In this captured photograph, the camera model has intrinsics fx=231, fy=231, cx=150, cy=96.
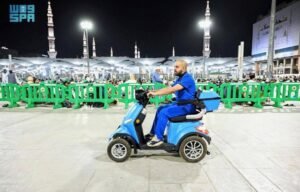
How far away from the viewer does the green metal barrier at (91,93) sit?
9430 mm

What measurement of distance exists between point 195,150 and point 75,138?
2.85 meters

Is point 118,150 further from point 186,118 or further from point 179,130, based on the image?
point 186,118

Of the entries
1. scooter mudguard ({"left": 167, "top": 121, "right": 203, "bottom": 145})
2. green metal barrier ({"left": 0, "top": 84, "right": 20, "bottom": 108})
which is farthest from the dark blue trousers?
green metal barrier ({"left": 0, "top": 84, "right": 20, "bottom": 108})

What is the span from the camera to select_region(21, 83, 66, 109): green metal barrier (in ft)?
31.3

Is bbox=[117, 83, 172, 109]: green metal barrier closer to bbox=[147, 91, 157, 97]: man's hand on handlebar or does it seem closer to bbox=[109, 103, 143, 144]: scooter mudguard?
bbox=[109, 103, 143, 144]: scooter mudguard

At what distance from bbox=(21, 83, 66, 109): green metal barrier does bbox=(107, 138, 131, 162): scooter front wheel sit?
21.1 feet

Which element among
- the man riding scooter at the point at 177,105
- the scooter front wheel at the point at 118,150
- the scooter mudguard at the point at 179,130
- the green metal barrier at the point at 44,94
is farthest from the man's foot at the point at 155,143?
the green metal barrier at the point at 44,94

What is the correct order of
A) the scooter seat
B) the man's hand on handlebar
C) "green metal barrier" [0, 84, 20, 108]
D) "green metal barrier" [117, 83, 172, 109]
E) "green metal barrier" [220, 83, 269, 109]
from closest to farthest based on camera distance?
the man's hand on handlebar → the scooter seat → "green metal barrier" [220, 83, 269, 109] → "green metal barrier" [117, 83, 172, 109] → "green metal barrier" [0, 84, 20, 108]

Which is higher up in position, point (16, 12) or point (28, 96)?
point (16, 12)

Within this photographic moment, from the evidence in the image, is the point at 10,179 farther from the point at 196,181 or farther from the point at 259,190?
the point at 259,190

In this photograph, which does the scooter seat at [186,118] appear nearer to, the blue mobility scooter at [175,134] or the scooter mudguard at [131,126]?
the blue mobility scooter at [175,134]

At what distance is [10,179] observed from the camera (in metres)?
3.28

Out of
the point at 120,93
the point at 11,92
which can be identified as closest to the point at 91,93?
the point at 120,93

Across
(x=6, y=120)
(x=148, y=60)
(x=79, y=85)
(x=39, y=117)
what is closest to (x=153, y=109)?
(x=79, y=85)
